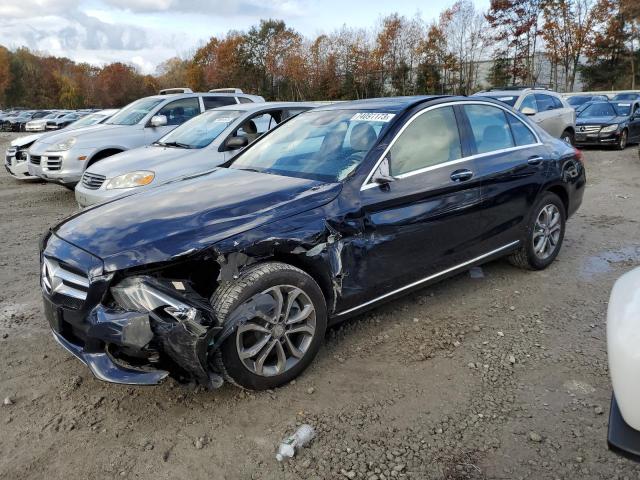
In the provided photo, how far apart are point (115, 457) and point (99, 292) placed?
82 centimetres

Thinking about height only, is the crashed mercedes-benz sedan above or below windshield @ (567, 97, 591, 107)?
below

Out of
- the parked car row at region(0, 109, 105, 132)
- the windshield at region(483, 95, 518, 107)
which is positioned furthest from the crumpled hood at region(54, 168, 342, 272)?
the parked car row at region(0, 109, 105, 132)

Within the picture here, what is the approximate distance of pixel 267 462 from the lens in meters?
2.49

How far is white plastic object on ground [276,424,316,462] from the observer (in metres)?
2.52

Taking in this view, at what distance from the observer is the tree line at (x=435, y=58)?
131ft

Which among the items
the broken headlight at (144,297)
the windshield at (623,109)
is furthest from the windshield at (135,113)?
the windshield at (623,109)

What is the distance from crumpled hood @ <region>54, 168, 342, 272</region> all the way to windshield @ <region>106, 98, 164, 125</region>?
6.46 meters

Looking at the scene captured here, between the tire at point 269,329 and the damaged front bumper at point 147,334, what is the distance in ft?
0.43

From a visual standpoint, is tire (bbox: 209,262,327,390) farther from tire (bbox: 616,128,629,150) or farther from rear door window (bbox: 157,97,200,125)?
tire (bbox: 616,128,629,150)

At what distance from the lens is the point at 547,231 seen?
4945 millimetres

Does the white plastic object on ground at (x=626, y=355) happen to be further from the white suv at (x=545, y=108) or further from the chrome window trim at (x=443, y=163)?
the white suv at (x=545, y=108)

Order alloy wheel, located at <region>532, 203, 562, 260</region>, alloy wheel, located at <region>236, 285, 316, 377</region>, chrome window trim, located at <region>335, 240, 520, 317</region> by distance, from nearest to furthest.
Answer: alloy wheel, located at <region>236, 285, 316, 377</region> < chrome window trim, located at <region>335, 240, 520, 317</region> < alloy wheel, located at <region>532, 203, 562, 260</region>

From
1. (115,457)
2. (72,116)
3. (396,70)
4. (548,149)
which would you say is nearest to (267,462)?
(115,457)

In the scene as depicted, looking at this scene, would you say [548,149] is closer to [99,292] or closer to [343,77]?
[99,292]
